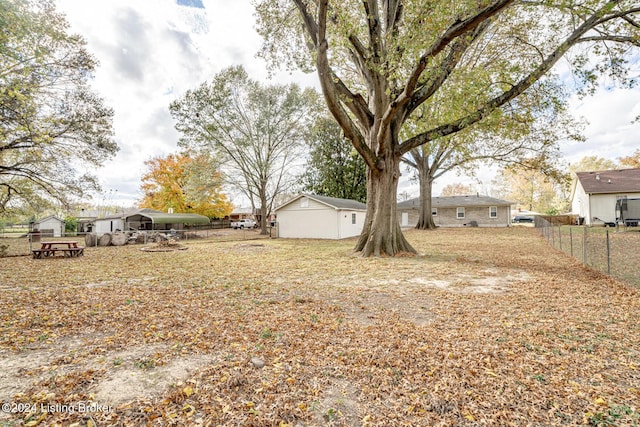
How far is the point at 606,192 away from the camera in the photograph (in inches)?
933

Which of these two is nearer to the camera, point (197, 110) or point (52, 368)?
point (52, 368)

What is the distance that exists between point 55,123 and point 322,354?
566 inches

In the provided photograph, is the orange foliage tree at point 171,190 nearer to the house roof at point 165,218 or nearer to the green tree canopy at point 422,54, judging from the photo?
the house roof at point 165,218

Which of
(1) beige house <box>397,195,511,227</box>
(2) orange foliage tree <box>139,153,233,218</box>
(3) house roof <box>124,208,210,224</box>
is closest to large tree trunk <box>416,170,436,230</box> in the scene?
(1) beige house <box>397,195,511,227</box>

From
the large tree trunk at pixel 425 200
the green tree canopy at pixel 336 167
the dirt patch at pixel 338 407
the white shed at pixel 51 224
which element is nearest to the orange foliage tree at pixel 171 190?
the white shed at pixel 51 224

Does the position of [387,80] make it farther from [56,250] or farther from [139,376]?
[56,250]

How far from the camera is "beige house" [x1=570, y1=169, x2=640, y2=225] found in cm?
2325

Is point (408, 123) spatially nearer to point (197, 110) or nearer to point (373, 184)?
point (373, 184)

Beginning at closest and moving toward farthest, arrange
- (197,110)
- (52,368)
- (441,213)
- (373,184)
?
(52,368)
(373,184)
(197,110)
(441,213)

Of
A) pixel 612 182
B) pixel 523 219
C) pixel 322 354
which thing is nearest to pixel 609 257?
pixel 322 354

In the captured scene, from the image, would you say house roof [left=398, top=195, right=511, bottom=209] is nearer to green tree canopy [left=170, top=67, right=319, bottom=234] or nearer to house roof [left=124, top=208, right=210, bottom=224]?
green tree canopy [left=170, top=67, right=319, bottom=234]

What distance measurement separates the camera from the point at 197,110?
22.3 metres

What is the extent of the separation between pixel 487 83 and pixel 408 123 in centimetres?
390

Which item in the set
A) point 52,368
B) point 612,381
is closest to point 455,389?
point 612,381
